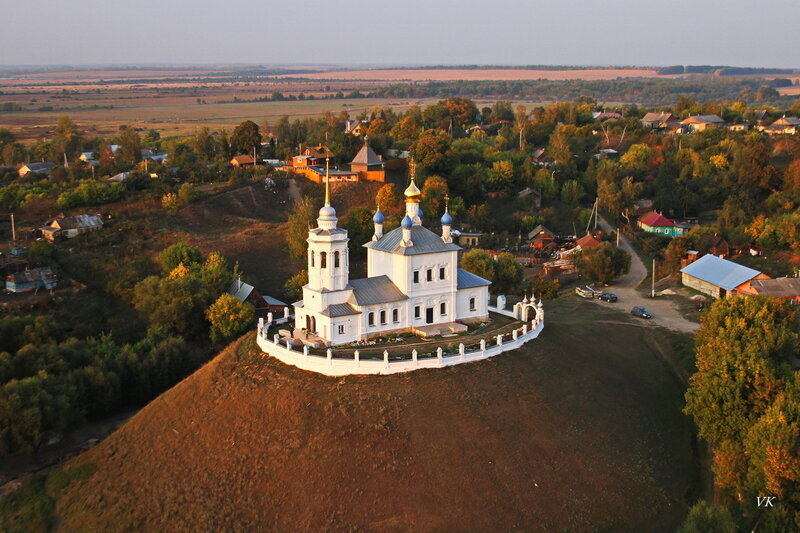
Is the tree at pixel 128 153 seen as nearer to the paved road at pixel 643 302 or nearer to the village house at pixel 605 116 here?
the paved road at pixel 643 302

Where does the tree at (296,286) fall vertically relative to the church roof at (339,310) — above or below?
below

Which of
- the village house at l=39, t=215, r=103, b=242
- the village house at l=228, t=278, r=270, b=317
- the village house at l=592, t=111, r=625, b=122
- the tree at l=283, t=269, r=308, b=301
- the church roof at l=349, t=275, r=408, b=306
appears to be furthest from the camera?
the village house at l=592, t=111, r=625, b=122

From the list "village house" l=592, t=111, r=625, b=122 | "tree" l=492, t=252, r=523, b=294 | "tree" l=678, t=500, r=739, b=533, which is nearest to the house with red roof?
"tree" l=492, t=252, r=523, b=294

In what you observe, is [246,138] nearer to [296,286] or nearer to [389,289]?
[296,286]

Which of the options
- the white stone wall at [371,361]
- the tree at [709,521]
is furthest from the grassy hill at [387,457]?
the tree at [709,521]

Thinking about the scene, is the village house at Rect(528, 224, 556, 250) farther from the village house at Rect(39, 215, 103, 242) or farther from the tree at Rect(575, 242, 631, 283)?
the village house at Rect(39, 215, 103, 242)

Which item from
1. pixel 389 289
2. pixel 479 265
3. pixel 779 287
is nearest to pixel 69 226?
pixel 479 265

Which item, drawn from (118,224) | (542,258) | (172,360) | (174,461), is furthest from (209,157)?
(174,461)
